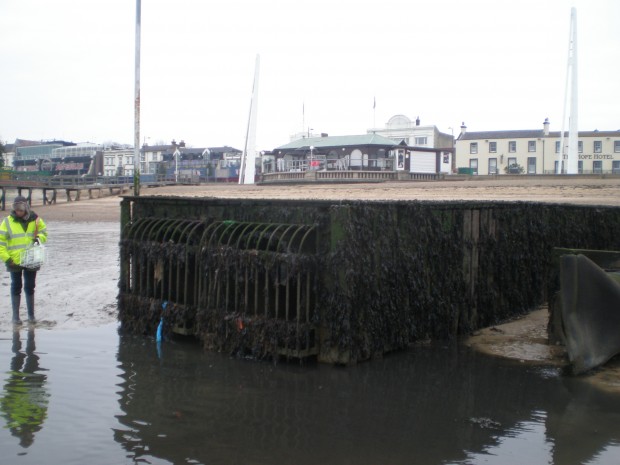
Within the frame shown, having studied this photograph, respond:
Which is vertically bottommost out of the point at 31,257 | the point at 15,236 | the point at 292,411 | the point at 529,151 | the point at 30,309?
the point at 292,411

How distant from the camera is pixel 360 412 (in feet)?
21.1

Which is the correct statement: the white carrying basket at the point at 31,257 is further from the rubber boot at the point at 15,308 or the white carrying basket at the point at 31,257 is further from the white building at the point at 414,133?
the white building at the point at 414,133

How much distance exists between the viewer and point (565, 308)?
762 cm

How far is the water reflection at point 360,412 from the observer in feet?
18.0

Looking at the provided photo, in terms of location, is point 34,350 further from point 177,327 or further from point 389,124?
point 389,124

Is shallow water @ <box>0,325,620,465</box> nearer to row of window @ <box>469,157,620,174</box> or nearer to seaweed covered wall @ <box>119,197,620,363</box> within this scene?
seaweed covered wall @ <box>119,197,620,363</box>

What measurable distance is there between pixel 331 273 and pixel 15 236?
5.32 meters

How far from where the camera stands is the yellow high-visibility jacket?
10.2 meters

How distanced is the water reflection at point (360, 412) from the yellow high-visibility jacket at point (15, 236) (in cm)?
290

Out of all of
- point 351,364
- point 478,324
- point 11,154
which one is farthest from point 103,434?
point 11,154

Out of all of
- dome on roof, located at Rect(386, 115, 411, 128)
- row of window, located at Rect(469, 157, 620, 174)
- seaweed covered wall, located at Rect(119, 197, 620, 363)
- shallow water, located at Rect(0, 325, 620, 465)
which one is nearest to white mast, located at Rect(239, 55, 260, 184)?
row of window, located at Rect(469, 157, 620, 174)

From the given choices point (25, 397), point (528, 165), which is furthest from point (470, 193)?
point (528, 165)

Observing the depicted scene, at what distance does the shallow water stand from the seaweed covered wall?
16.5 inches

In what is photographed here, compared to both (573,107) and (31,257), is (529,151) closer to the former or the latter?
(573,107)
